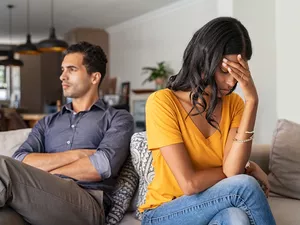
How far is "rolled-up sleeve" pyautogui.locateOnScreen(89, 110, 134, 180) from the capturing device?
184 centimetres

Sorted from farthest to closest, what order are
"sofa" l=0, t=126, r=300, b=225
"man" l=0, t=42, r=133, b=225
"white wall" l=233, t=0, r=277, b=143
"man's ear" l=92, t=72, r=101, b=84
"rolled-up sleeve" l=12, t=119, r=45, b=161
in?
"white wall" l=233, t=0, r=277, b=143 → "man's ear" l=92, t=72, r=101, b=84 → "rolled-up sleeve" l=12, t=119, r=45, b=161 → "sofa" l=0, t=126, r=300, b=225 → "man" l=0, t=42, r=133, b=225

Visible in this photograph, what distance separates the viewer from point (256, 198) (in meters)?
1.34

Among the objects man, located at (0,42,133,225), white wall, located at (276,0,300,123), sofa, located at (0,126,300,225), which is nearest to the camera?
man, located at (0,42,133,225)

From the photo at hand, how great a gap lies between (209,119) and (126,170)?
571 millimetres

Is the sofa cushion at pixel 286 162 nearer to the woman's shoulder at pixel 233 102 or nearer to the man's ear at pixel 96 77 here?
the woman's shoulder at pixel 233 102

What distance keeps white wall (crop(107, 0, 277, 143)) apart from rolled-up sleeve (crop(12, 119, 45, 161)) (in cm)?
258

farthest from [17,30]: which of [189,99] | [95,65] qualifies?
[189,99]

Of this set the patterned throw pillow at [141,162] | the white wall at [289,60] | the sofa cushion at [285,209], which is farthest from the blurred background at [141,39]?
the patterned throw pillow at [141,162]

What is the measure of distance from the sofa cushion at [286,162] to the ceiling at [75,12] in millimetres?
4427

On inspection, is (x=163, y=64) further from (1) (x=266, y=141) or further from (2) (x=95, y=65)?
(2) (x=95, y=65)

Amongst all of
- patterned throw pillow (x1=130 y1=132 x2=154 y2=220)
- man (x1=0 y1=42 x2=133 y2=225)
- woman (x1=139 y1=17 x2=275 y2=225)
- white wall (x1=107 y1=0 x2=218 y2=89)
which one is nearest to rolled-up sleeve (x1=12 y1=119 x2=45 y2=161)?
man (x1=0 y1=42 x2=133 y2=225)

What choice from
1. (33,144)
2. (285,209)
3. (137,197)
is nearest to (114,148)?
(137,197)

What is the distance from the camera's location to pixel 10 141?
6.78ft

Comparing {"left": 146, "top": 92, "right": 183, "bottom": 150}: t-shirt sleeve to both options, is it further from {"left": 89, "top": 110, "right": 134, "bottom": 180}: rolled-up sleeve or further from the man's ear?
the man's ear
